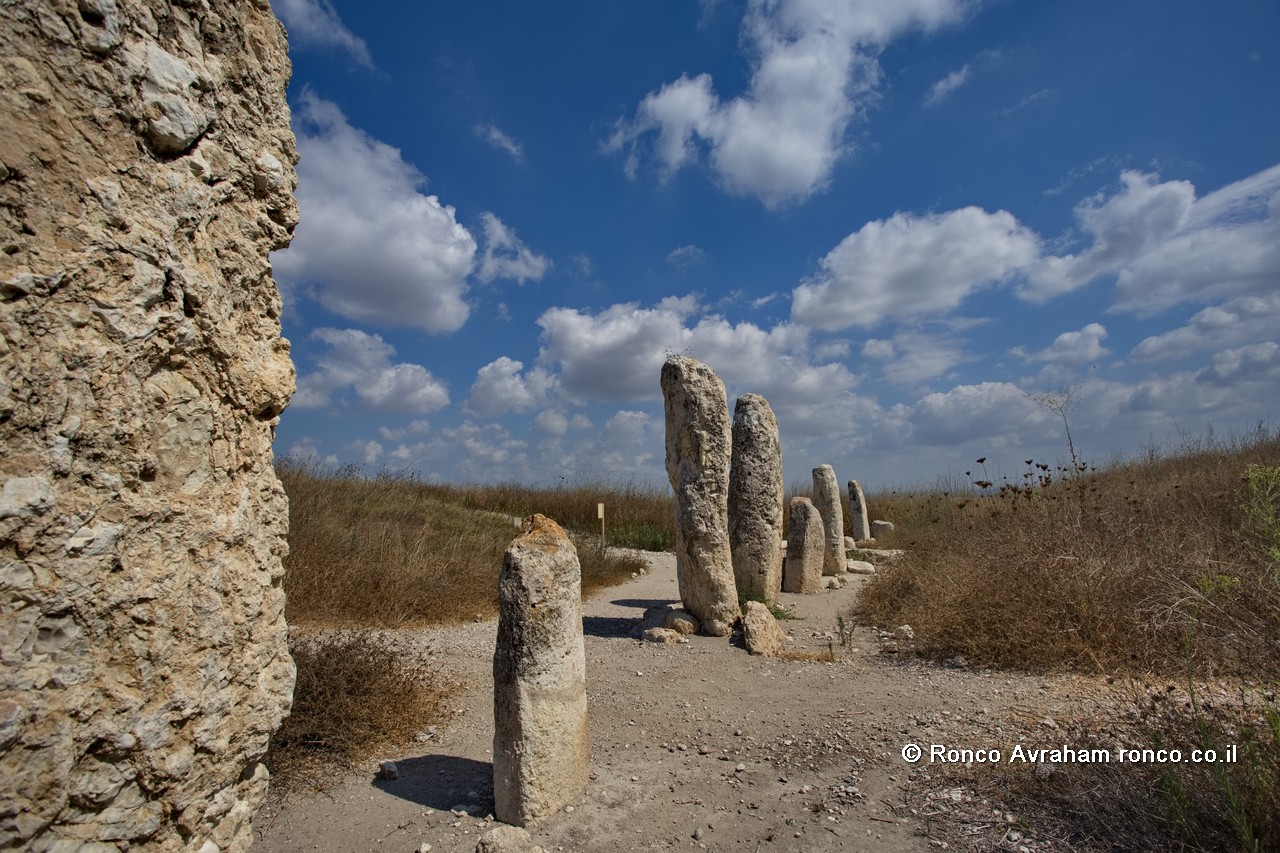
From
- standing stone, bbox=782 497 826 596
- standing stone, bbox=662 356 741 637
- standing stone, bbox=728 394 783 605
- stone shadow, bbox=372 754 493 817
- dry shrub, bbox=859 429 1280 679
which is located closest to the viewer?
stone shadow, bbox=372 754 493 817

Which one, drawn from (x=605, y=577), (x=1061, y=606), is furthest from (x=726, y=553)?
(x=605, y=577)

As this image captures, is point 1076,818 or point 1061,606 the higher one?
point 1061,606

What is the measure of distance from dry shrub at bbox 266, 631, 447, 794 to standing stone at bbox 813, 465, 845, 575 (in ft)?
24.6

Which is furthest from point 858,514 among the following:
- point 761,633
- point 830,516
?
point 761,633

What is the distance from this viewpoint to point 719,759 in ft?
13.1

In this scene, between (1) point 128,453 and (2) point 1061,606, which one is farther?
(2) point 1061,606

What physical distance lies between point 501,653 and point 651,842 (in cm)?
105

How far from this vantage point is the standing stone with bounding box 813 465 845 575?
35.8 ft

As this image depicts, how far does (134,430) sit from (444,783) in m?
2.77

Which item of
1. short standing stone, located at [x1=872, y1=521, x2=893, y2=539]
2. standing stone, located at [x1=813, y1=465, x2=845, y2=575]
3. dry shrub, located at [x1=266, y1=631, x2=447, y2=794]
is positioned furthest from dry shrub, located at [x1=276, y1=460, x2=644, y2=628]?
short standing stone, located at [x1=872, y1=521, x2=893, y2=539]

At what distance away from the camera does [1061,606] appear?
520cm

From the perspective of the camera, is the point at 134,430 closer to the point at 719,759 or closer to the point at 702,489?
the point at 719,759

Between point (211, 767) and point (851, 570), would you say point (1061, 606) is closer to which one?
point (211, 767)

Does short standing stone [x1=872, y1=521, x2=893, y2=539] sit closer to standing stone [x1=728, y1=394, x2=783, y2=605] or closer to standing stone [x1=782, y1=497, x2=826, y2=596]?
standing stone [x1=782, y1=497, x2=826, y2=596]
